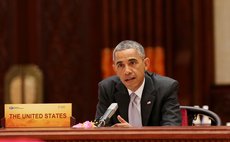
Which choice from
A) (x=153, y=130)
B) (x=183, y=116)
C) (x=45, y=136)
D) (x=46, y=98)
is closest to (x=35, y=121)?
(x=45, y=136)

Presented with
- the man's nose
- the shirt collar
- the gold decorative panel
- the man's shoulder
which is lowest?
the gold decorative panel

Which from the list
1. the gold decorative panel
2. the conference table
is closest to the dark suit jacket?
the conference table

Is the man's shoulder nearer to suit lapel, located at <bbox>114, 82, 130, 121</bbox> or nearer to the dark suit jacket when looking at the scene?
the dark suit jacket

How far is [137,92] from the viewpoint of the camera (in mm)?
2873

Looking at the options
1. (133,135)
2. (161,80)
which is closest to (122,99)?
(161,80)

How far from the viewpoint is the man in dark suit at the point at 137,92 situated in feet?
9.06

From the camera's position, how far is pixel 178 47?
534cm

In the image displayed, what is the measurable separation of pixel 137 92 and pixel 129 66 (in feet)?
0.51

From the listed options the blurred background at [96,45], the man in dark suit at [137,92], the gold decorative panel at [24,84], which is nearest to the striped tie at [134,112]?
the man in dark suit at [137,92]

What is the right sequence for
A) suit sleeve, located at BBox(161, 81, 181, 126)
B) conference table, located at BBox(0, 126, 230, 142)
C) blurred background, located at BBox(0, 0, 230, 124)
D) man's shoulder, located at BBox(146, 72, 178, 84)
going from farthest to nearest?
blurred background, located at BBox(0, 0, 230, 124) < man's shoulder, located at BBox(146, 72, 178, 84) < suit sleeve, located at BBox(161, 81, 181, 126) < conference table, located at BBox(0, 126, 230, 142)

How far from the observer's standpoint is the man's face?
9.19 feet

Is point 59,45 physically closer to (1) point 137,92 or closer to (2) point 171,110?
(1) point 137,92

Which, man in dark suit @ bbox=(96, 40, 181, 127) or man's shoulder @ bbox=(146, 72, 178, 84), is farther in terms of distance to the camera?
man's shoulder @ bbox=(146, 72, 178, 84)

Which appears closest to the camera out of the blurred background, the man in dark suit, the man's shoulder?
the man in dark suit
